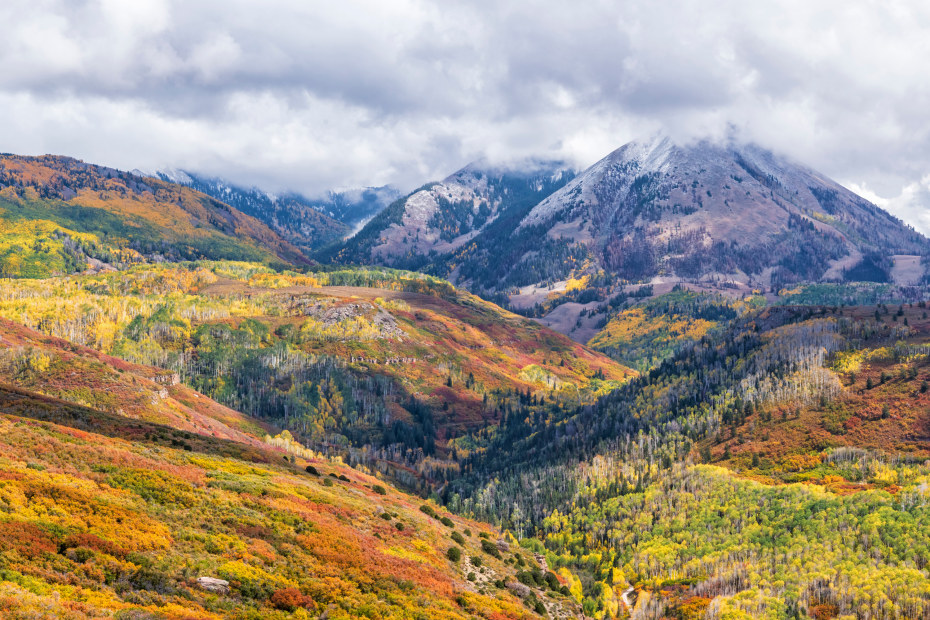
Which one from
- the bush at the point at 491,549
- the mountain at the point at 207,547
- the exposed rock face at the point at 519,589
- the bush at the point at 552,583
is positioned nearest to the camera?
the mountain at the point at 207,547

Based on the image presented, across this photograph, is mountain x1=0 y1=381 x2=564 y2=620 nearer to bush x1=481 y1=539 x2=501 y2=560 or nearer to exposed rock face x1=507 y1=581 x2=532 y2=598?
exposed rock face x1=507 y1=581 x2=532 y2=598

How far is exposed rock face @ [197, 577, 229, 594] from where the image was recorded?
181ft

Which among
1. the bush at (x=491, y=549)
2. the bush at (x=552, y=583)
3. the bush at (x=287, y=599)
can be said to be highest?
the bush at (x=287, y=599)

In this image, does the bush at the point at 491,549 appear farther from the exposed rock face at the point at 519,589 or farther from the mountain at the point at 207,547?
the exposed rock face at the point at 519,589

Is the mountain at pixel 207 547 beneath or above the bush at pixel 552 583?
above

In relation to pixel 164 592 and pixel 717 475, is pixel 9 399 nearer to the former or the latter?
pixel 164 592

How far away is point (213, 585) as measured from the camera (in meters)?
55.8

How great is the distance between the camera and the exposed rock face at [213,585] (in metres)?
55.2

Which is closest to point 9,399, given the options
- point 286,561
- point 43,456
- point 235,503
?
point 43,456

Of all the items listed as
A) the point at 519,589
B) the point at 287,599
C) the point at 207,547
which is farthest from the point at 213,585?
the point at 519,589

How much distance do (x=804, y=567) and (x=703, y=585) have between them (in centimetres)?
2090

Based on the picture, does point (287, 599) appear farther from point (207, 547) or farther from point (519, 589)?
point (519, 589)

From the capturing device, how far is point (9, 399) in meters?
132

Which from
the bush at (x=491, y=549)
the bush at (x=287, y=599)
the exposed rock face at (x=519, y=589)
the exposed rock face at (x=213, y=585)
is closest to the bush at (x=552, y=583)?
the bush at (x=491, y=549)
